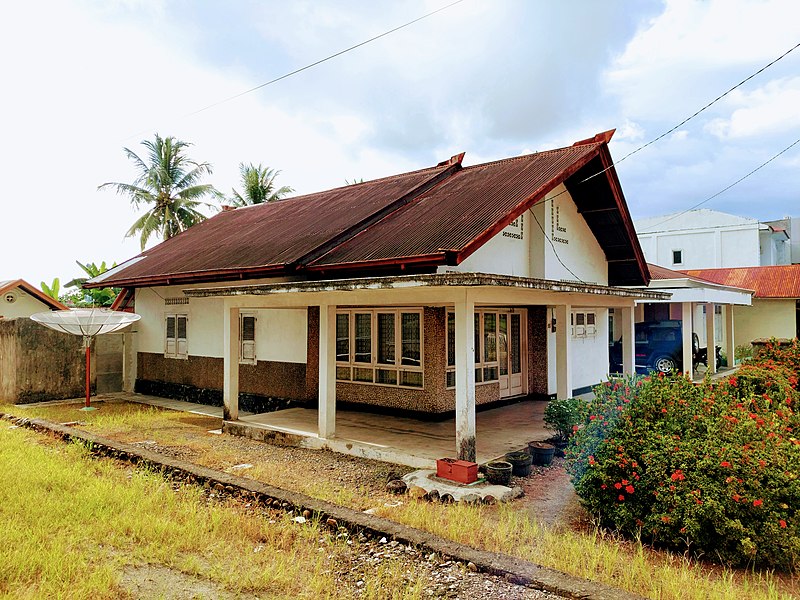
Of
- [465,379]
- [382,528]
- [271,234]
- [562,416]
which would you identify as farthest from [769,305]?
[382,528]

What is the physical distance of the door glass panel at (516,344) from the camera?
41.5ft

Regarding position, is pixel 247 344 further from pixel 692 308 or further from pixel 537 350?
pixel 692 308

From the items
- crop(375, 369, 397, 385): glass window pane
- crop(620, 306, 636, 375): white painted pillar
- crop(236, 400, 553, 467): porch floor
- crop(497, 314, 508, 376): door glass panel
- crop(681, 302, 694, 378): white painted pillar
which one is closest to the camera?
crop(236, 400, 553, 467): porch floor

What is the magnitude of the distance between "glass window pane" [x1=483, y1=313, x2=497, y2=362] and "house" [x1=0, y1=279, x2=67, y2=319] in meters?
18.7

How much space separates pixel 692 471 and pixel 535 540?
1.53m

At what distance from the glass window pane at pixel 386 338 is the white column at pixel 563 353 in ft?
10.2

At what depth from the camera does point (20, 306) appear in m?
22.7

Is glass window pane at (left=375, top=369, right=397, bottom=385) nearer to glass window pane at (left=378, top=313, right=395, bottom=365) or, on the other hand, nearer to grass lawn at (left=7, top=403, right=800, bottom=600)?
glass window pane at (left=378, top=313, right=395, bottom=365)

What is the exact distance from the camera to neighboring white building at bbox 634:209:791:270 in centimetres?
3150

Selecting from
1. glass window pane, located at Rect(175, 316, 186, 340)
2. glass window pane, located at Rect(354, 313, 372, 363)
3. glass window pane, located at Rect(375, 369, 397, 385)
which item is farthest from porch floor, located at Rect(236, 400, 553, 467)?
glass window pane, located at Rect(175, 316, 186, 340)

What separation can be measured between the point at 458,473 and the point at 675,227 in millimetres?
32034

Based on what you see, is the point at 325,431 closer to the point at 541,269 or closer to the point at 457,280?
the point at 457,280

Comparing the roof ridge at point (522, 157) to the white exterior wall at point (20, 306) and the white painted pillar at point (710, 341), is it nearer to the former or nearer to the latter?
the white painted pillar at point (710, 341)

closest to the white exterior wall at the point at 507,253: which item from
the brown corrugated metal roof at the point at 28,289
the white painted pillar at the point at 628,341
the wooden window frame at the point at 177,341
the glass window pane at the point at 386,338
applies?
the glass window pane at the point at 386,338
